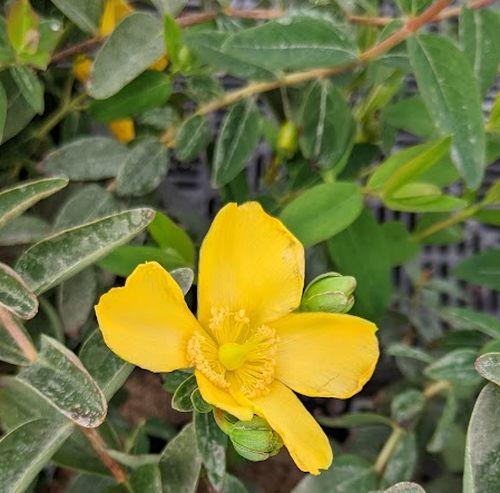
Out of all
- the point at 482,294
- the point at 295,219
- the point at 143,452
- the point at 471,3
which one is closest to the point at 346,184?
the point at 295,219

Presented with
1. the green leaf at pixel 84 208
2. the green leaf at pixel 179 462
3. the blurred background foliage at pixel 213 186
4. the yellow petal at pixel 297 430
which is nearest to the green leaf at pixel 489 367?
the blurred background foliage at pixel 213 186

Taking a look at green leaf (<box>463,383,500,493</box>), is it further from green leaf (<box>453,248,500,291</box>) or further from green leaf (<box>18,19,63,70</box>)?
green leaf (<box>18,19,63,70</box>)

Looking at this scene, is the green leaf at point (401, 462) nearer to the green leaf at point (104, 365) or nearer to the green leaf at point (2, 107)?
the green leaf at point (104, 365)

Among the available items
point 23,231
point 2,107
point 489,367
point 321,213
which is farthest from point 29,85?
point 489,367

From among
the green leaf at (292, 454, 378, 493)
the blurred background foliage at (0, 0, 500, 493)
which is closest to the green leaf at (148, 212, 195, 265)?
the blurred background foliage at (0, 0, 500, 493)

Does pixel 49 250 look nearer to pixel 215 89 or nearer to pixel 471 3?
pixel 215 89

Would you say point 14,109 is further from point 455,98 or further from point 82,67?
point 455,98
